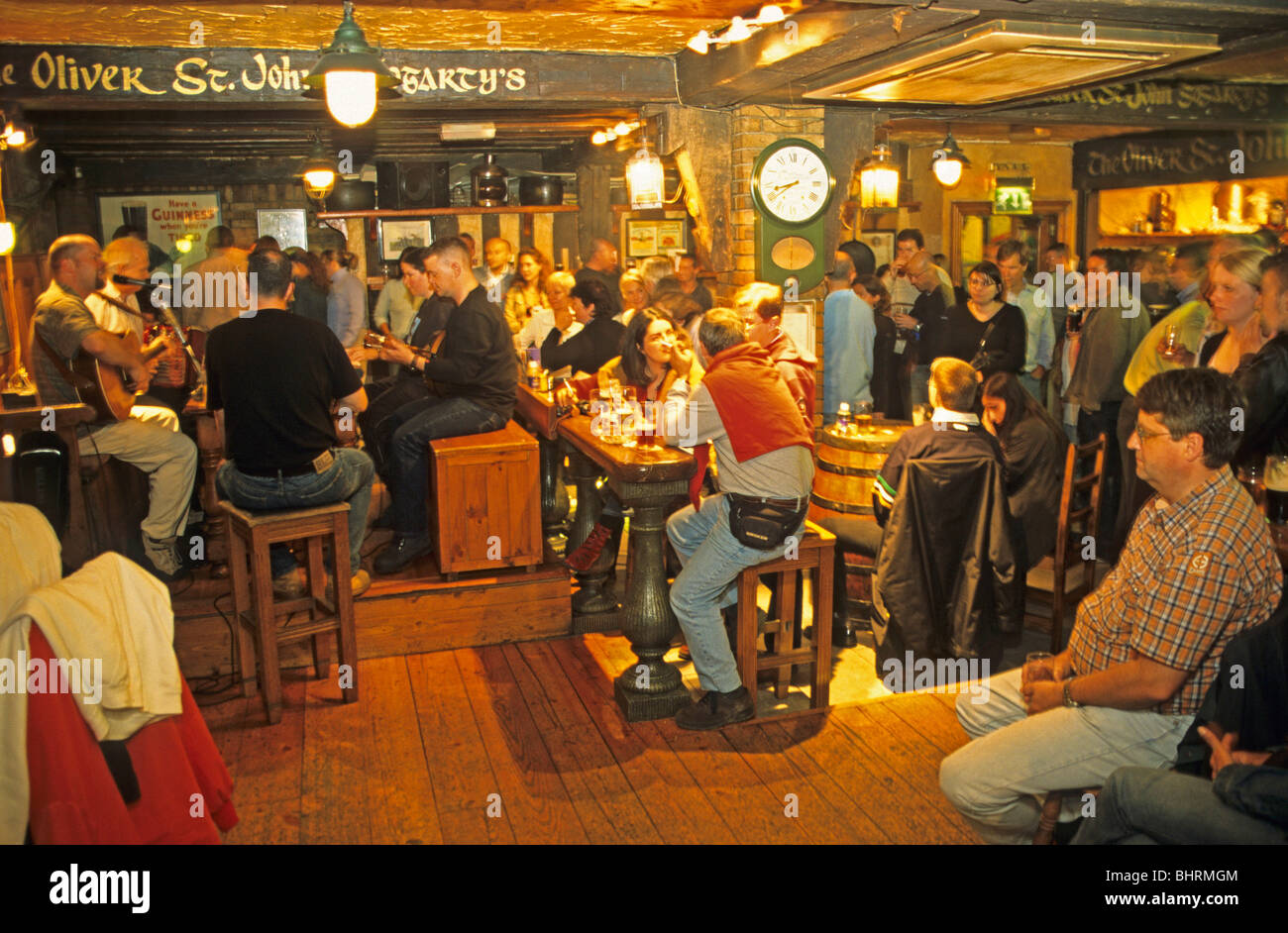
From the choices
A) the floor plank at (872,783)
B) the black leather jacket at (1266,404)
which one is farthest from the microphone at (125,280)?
the black leather jacket at (1266,404)

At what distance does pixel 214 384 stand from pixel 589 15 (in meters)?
2.41

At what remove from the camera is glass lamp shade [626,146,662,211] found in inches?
241

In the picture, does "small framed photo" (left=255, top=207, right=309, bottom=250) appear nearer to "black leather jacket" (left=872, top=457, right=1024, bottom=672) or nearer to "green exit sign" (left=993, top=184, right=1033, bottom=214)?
"green exit sign" (left=993, top=184, right=1033, bottom=214)

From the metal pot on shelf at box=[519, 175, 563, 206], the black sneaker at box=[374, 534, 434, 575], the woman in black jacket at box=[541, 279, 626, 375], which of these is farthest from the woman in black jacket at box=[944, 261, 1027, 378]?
the metal pot on shelf at box=[519, 175, 563, 206]

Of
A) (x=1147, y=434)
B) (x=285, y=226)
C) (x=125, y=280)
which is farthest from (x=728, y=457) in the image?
(x=285, y=226)

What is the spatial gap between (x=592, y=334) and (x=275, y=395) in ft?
7.75

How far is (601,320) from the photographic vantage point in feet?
20.5

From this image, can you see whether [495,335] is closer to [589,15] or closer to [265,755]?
[589,15]

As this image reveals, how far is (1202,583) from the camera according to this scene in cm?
246

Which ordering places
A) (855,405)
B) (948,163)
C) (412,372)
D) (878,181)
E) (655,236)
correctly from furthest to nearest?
1. (655,236)
2. (948,163)
3. (878,181)
4. (855,405)
5. (412,372)

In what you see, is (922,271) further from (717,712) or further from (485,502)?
(717,712)

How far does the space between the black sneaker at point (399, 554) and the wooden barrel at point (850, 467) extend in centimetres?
194

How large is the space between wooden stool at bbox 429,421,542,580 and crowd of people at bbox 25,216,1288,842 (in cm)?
26

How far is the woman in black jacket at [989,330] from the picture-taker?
6.41 m
